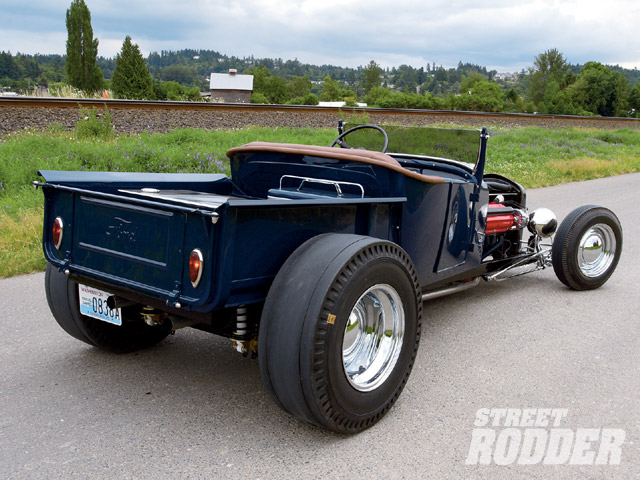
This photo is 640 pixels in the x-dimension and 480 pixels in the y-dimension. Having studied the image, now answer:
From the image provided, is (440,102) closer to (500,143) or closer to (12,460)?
(500,143)

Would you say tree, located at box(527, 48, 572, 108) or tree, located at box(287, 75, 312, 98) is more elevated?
tree, located at box(527, 48, 572, 108)

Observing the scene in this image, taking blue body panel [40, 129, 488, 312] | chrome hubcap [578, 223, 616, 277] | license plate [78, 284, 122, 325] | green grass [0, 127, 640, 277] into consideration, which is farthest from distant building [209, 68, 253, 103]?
license plate [78, 284, 122, 325]

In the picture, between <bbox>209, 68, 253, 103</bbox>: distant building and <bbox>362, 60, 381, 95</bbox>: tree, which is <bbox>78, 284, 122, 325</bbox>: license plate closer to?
<bbox>209, 68, 253, 103</bbox>: distant building

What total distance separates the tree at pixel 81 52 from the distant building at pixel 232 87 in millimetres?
10089

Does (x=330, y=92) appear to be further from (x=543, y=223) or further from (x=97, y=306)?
(x=97, y=306)

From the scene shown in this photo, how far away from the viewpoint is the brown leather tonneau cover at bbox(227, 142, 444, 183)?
362cm

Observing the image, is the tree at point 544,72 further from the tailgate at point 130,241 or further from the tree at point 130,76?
the tailgate at point 130,241

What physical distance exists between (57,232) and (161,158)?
7.22 metres

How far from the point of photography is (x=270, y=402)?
3.37 m

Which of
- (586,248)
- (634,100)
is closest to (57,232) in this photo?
(586,248)

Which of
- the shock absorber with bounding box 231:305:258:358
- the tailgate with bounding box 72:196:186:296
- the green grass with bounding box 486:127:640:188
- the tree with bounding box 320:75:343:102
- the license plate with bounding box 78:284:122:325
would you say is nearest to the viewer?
the tailgate with bounding box 72:196:186:296

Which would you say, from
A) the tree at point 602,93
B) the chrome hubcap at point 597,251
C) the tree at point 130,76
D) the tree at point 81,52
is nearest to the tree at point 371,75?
the tree at point 602,93

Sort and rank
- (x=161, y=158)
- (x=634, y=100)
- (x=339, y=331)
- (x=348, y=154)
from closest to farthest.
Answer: (x=339, y=331) < (x=348, y=154) < (x=161, y=158) < (x=634, y=100)

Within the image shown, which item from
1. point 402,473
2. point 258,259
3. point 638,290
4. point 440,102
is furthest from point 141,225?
point 440,102
